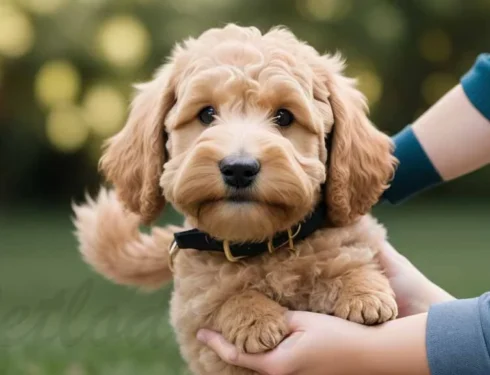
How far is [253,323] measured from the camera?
2.64 metres

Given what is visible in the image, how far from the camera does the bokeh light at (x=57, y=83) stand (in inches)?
318

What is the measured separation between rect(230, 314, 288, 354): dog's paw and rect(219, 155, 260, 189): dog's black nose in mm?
429

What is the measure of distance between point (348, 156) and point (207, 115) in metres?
0.48

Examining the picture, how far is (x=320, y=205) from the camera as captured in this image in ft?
9.45

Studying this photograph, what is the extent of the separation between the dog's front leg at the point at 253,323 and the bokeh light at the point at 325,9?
5988mm

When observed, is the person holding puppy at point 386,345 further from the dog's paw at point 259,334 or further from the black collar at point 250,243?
the black collar at point 250,243

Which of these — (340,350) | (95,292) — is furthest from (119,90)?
(340,350)

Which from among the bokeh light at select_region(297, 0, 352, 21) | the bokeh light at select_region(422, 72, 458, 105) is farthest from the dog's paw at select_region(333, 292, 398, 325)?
the bokeh light at select_region(422, 72, 458, 105)

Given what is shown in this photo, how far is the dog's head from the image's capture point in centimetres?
254

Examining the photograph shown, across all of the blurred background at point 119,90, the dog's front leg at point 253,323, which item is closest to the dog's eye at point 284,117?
the dog's front leg at point 253,323

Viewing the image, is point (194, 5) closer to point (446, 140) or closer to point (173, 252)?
point (446, 140)

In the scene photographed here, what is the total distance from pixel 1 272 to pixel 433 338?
5.13 m

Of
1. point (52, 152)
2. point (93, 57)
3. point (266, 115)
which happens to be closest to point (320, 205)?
point (266, 115)

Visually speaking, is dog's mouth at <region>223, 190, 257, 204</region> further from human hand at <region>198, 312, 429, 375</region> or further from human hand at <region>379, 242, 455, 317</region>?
human hand at <region>379, 242, 455, 317</region>
